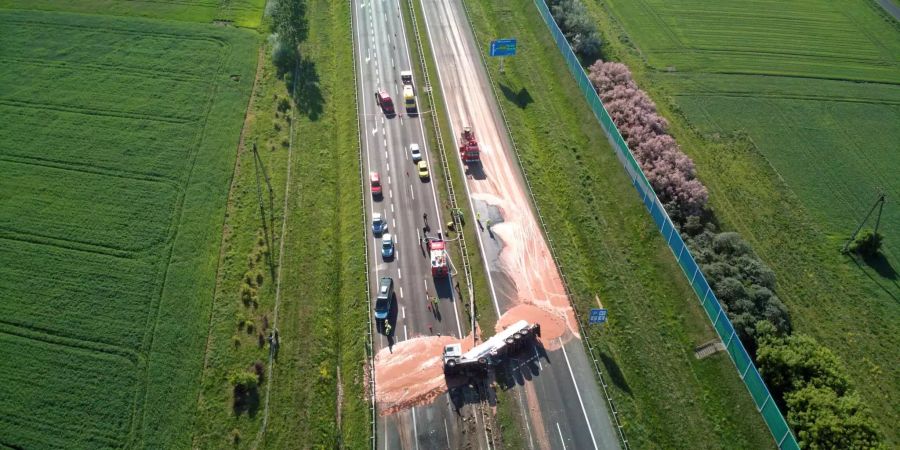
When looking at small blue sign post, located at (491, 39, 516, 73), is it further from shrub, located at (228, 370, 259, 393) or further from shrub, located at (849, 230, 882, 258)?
shrub, located at (228, 370, 259, 393)

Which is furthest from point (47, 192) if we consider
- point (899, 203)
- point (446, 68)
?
point (899, 203)

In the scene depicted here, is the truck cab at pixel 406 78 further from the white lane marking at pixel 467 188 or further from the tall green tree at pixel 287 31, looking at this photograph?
the tall green tree at pixel 287 31

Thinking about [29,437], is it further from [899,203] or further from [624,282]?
[899,203]

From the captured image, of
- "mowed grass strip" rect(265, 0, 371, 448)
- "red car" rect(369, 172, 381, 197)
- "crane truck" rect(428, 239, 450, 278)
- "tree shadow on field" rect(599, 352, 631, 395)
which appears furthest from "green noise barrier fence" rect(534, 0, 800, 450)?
"mowed grass strip" rect(265, 0, 371, 448)

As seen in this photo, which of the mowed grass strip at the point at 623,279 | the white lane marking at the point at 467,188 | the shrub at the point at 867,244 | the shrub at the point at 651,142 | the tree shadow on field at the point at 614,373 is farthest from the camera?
the shrub at the point at 651,142

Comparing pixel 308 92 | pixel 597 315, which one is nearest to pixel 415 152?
pixel 308 92

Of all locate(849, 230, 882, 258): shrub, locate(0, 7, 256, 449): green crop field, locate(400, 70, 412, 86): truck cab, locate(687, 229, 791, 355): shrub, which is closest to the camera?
locate(0, 7, 256, 449): green crop field

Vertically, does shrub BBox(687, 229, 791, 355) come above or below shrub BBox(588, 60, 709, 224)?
below

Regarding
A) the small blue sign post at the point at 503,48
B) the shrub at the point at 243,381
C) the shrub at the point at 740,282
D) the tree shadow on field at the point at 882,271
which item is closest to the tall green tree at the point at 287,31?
the small blue sign post at the point at 503,48
